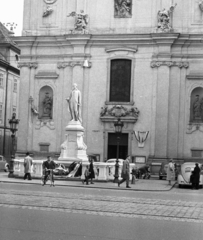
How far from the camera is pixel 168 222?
12.0m

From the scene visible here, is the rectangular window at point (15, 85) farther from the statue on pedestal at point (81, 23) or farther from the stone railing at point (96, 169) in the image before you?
the stone railing at point (96, 169)

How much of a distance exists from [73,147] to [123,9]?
15.1m

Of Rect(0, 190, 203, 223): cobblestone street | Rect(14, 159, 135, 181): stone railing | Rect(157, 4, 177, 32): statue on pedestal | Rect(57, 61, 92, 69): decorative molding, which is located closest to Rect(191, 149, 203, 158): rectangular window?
Rect(157, 4, 177, 32): statue on pedestal

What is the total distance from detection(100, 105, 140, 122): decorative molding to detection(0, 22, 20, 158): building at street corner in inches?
641

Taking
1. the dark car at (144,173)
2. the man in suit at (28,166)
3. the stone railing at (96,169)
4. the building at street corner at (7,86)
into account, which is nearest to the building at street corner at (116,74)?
the dark car at (144,173)

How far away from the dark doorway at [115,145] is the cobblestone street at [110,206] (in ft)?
73.9

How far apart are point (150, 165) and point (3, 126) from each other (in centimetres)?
2045

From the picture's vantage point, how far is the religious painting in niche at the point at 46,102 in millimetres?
41500

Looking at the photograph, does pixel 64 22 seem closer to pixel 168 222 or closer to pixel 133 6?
pixel 133 6

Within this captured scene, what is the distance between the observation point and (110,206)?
14898 mm

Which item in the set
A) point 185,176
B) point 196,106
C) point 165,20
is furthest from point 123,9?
point 185,176

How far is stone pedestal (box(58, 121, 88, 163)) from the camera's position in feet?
97.3

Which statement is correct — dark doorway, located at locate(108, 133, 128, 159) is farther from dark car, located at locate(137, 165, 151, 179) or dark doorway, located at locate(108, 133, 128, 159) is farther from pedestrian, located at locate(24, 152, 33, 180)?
pedestrian, located at locate(24, 152, 33, 180)

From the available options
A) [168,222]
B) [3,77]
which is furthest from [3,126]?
[168,222]
